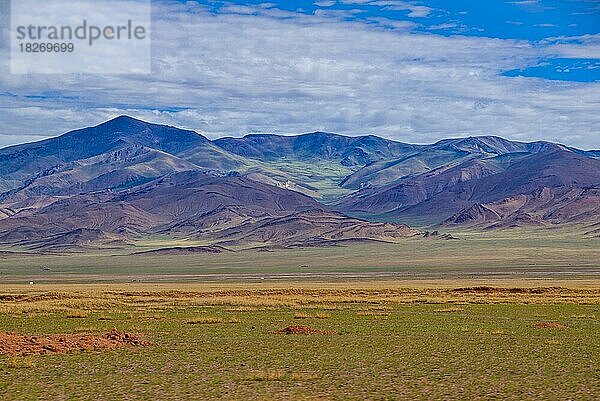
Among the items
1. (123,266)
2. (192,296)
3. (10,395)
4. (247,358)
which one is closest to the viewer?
(10,395)

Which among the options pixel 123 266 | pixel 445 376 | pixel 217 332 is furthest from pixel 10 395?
pixel 123 266

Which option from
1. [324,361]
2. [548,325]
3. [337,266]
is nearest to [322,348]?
[324,361]

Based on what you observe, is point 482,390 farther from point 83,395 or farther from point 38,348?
point 38,348

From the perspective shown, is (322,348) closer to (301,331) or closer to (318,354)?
(318,354)

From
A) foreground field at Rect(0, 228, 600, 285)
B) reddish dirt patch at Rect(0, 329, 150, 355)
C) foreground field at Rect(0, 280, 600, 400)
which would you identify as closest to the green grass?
foreground field at Rect(0, 280, 600, 400)

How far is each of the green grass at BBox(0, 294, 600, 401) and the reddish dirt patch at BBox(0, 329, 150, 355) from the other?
75 centimetres

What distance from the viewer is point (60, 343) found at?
1142 inches

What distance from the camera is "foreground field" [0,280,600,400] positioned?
21.2m

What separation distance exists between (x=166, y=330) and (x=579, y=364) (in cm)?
1785

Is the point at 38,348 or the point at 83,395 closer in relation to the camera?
the point at 83,395

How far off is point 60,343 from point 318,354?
8.77 m

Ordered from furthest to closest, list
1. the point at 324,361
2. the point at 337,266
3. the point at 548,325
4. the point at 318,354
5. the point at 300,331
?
the point at 337,266
the point at 548,325
the point at 300,331
the point at 318,354
the point at 324,361

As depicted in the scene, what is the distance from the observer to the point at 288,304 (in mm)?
53062

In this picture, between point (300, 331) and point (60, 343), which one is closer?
point (60, 343)
